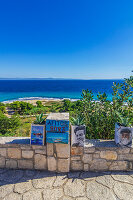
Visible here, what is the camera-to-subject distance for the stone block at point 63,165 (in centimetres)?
269

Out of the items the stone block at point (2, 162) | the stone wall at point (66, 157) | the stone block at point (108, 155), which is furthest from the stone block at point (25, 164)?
the stone block at point (108, 155)

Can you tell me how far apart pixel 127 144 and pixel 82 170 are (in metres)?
1.14

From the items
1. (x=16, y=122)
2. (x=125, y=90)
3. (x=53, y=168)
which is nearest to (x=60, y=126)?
(x=53, y=168)

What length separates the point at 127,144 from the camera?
2670 mm

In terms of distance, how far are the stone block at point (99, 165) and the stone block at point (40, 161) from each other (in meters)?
1.04

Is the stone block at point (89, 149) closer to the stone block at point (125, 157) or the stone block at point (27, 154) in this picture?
the stone block at point (125, 157)

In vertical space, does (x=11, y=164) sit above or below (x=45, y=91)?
below

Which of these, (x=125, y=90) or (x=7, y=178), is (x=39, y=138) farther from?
(x=125, y=90)

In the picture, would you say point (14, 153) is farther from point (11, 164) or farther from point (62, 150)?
point (62, 150)

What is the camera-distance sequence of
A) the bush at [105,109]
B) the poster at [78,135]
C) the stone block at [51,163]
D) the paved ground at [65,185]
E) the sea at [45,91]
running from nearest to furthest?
the paved ground at [65,185] → the poster at [78,135] → the stone block at [51,163] → the bush at [105,109] → the sea at [45,91]

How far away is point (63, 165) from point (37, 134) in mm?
885

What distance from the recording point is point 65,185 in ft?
8.02

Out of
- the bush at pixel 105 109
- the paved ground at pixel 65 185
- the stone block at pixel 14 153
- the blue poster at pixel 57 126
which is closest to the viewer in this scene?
the paved ground at pixel 65 185

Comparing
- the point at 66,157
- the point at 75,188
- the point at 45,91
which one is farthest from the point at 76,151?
the point at 45,91
